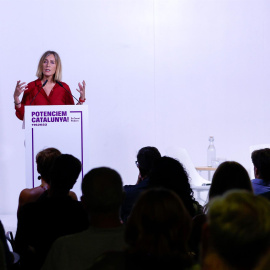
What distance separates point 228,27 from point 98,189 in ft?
19.5

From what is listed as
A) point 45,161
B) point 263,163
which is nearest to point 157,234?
point 45,161

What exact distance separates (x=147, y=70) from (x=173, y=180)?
192 inches

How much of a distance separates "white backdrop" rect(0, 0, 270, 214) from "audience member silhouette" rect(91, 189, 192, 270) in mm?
5906

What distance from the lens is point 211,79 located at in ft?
24.1

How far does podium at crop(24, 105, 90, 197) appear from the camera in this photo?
15.2ft

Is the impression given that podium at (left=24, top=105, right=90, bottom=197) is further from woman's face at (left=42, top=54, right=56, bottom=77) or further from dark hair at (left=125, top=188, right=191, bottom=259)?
dark hair at (left=125, top=188, right=191, bottom=259)

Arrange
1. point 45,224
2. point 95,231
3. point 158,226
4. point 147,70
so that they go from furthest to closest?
point 147,70, point 45,224, point 95,231, point 158,226

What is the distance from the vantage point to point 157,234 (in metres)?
1.29

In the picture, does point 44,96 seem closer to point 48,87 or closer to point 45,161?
point 48,87

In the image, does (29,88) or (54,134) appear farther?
(29,88)

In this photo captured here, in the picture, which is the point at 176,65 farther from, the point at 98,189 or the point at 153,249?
the point at 153,249

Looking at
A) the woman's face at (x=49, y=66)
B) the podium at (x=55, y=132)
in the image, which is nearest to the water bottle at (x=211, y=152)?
the woman's face at (x=49, y=66)

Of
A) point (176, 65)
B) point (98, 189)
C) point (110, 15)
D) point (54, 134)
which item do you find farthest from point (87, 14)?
point (98, 189)

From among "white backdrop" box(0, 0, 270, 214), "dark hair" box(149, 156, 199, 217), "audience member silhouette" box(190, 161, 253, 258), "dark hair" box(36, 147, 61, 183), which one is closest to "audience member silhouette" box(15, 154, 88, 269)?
"dark hair" box(149, 156, 199, 217)
